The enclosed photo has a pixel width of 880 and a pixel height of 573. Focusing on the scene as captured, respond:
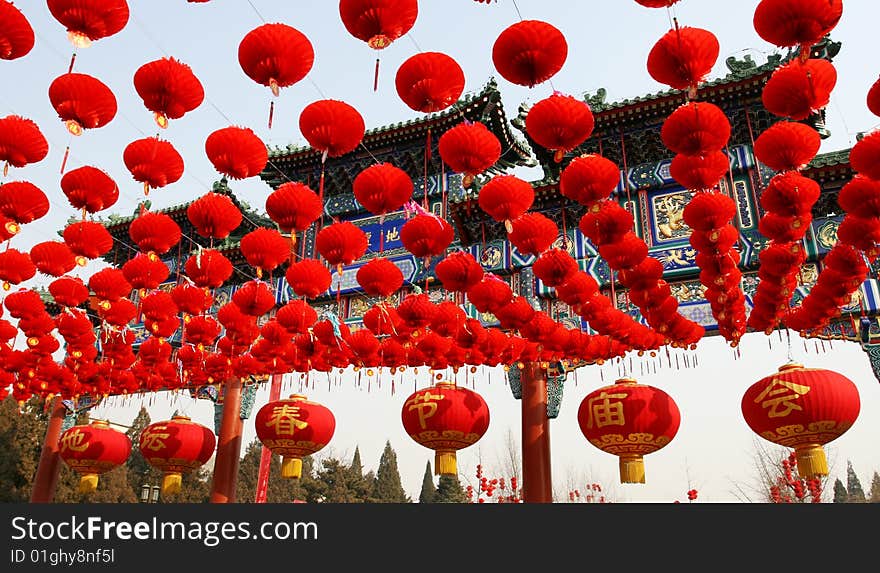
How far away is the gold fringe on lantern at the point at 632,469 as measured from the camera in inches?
268

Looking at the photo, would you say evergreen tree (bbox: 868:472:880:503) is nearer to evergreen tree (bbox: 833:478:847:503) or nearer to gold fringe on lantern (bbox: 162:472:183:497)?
evergreen tree (bbox: 833:478:847:503)

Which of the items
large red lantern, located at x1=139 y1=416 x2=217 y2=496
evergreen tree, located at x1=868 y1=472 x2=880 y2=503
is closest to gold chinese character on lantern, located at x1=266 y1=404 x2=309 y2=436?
large red lantern, located at x1=139 y1=416 x2=217 y2=496

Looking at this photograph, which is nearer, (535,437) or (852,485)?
(535,437)

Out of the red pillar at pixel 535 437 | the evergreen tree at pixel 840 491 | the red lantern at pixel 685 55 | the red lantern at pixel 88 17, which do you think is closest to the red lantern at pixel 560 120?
the red lantern at pixel 685 55

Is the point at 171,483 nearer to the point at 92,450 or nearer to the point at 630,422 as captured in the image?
the point at 92,450

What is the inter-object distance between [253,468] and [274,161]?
3117 centimetres

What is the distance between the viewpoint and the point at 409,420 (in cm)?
764

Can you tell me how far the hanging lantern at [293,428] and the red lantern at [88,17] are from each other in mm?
6368

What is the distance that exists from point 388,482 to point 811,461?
38.0m

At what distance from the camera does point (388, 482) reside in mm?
41250

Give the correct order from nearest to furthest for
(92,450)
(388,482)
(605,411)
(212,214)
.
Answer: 1. (212,214)
2. (605,411)
3. (92,450)
4. (388,482)

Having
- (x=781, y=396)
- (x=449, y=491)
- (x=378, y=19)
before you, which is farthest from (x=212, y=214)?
(x=449, y=491)

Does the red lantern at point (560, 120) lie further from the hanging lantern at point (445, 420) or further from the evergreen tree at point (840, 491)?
the evergreen tree at point (840, 491)

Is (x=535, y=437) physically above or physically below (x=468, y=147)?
below
